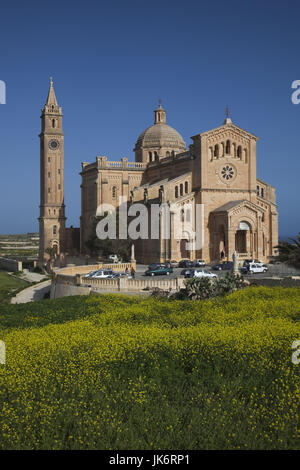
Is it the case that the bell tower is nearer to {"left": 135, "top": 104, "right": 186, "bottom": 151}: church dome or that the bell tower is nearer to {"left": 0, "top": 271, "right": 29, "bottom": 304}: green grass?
{"left": 0, "top": 271, "right": 29, "bottom": 304}: green grass

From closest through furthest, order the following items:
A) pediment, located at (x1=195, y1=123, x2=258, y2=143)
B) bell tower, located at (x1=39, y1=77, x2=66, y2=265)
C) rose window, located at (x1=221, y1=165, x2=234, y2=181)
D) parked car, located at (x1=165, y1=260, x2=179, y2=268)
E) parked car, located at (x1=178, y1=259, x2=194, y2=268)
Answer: parked car, located at (x1=165, y1=260, x2=179, y2=268), parked car, located at (x1=178, y1=259, x2=194, y2=268), pediment, located at (x1=195, y1=123, x2=258, y2=143), rose window, located at (x1=221, y1=165, x2=234, y2=181), bell tower, located at (x1=39, y1=77, x2=66, y2=265)

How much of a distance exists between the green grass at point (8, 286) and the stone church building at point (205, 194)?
21.0 ft

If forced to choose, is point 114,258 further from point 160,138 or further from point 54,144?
point 54,144

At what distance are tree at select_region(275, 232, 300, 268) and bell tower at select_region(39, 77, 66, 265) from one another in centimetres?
4371

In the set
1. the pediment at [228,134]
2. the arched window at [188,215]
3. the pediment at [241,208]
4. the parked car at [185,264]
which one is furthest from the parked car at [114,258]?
the pediment at [228,134]

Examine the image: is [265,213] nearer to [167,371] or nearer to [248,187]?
[248,187]

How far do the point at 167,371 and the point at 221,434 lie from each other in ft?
11.2

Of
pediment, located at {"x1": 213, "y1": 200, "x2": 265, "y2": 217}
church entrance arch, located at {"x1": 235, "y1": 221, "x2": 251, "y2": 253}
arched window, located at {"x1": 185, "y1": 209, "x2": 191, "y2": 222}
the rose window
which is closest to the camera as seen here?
pediment, located at {"x1": 213, "y1": 200, "x2": 265, "y2": 217}

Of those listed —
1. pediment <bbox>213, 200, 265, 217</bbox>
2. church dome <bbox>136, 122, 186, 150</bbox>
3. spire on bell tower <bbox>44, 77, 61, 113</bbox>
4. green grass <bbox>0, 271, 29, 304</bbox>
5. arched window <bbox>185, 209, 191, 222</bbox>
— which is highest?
spire on bell tower <bbox>44, 77, 61, 113</bbox>

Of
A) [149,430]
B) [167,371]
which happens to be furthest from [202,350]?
[149,430]

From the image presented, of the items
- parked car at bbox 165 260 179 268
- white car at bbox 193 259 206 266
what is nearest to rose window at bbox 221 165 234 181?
white car at bbox 193 259 206 266

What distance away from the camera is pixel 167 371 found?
534 inches

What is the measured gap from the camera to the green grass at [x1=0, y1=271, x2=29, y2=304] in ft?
158

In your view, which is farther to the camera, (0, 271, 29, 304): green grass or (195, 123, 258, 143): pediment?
(195, 123, 258, 143): pediment
